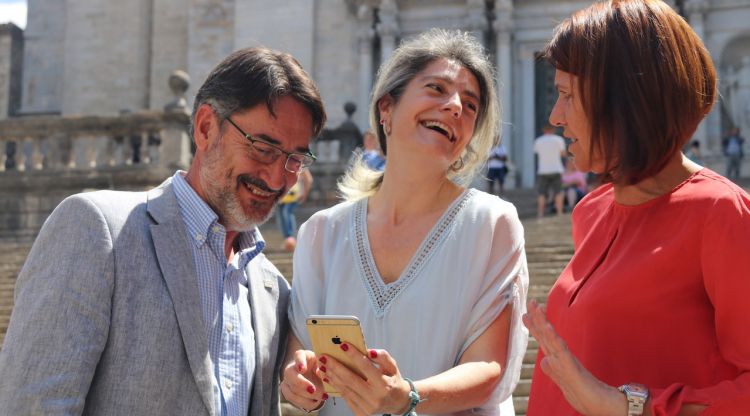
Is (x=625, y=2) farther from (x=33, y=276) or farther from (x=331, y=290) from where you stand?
(x=33, y=276)

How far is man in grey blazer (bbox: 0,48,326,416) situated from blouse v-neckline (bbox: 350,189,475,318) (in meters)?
0.30

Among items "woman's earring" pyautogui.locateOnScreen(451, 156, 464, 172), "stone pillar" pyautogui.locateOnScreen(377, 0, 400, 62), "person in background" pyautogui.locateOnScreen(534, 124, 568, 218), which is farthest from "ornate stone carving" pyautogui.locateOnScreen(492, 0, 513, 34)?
"woman's earring" pyautogui.locateOnScreen(451, 156, 464, 172)

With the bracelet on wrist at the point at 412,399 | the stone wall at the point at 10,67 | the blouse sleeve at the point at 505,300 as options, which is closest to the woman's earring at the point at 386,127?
the blouse sleeve at the point at 505,300

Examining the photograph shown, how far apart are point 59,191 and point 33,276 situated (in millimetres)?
12824

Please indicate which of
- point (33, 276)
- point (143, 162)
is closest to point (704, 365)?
point (33, 276)

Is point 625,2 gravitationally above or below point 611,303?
above

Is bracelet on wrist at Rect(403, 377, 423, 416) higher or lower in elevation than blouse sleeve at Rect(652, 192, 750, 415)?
lower

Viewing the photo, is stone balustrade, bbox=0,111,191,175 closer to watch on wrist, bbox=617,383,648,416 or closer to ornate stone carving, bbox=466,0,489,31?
ornate stone carving, bbox=466,0,489,31

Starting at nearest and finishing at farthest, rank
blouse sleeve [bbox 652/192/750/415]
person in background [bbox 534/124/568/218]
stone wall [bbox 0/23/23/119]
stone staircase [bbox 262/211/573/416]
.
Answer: blouse sleeve [bbox 652/192/750/415] < stone staircase [bbox 262/211/573/416] < person in background [bbox 534/124/568/218] < stone wall [bbox 0/23/23/119]

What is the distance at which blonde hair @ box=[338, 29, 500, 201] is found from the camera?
10.2ft

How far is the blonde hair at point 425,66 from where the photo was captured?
310 cm

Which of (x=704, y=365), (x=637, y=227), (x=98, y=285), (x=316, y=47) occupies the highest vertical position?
(x=316, y=47)

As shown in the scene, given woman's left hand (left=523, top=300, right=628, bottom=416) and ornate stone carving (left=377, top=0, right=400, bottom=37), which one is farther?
ornate stone carving (left=377, top=0, right=400, bottom=37)

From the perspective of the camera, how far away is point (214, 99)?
9.19ft
